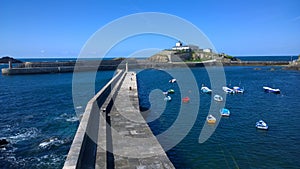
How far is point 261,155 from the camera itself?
38.6ft

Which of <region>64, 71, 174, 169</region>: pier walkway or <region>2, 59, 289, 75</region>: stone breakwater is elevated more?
<region>2, 59, 289, 75</region>: stone breakwater

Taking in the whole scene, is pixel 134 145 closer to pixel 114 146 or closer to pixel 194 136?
pixel 114 146

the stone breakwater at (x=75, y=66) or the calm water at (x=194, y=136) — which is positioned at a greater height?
the stone breakwater at (x=75, y=66)

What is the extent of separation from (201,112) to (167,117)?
3554 mm

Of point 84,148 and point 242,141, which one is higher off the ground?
point 84,148

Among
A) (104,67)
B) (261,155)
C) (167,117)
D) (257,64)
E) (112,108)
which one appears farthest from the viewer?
(257,64)

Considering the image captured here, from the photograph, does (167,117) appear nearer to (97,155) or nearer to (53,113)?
(53,113)

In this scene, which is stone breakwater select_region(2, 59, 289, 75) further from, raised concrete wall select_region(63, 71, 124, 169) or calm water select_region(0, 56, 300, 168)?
Answer: raised concrete wall select_region(63, 71, 124, 169)

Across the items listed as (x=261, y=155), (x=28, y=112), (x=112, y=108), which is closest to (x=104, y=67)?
(x=28, y=112)

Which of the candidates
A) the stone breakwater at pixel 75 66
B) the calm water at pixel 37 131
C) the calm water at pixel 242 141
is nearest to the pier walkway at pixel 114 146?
the calm water at pixel 242 141

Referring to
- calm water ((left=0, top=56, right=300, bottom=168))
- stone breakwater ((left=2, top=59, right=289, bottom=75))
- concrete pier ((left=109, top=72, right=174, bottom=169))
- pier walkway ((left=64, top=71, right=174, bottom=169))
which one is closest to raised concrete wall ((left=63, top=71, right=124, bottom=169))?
pier walkway ((left=64, top=71, right=174, bottom=169))

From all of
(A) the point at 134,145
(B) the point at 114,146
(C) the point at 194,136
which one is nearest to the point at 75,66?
(C) the point at 194,136

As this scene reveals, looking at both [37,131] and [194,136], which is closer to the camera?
[194,136]

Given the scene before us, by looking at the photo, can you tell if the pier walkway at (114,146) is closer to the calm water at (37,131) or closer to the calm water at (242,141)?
the calm water at (242,141)
